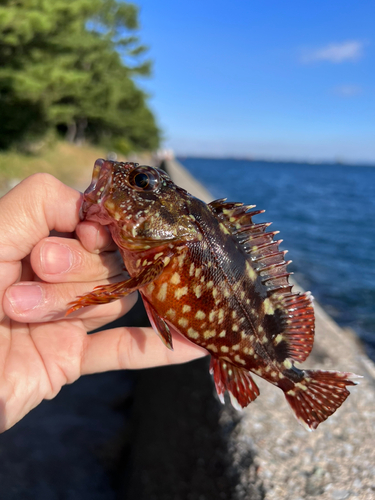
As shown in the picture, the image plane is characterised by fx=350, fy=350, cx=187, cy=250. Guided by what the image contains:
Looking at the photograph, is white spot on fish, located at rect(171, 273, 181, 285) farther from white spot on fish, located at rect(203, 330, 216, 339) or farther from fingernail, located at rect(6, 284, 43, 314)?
fingernail, located at rect(6, 284, 43, 314)

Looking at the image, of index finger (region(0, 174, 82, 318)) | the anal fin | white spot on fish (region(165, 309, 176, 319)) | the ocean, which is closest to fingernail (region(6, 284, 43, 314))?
index finger (region(0, 174, 82, 318))

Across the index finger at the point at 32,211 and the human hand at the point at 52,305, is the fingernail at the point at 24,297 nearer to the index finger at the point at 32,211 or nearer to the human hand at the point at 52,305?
the human hand at the point at 52,305

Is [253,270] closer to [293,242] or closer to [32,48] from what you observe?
[293,242]

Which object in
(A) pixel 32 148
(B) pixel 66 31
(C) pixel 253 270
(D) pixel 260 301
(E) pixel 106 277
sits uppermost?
(B) pixel 66 31

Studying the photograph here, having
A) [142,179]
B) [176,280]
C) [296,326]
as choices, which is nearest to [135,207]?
[142,179]

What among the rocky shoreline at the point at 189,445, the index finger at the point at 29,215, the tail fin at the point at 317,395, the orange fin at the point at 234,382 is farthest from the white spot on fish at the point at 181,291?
the rocky shoreline at the point at 189,445

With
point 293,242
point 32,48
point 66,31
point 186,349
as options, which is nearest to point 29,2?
point 32,48
